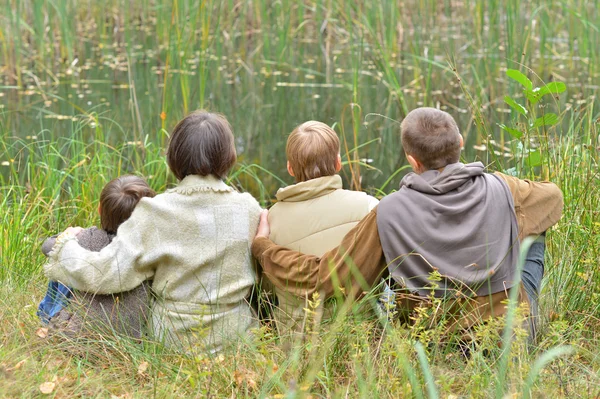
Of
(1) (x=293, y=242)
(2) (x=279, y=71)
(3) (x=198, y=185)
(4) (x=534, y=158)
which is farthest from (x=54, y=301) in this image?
(2) (x=279, y=71)

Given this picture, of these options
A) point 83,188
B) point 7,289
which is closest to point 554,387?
point 7,289

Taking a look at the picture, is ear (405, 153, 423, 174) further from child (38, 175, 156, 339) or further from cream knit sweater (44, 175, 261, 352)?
child (38, 175, 156, 339)

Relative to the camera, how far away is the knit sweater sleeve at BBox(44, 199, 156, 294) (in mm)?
2391

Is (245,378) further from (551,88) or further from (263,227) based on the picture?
(551,88)

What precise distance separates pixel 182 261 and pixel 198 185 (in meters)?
0.22

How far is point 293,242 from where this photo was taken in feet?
8.27

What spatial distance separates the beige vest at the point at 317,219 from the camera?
2.50 m

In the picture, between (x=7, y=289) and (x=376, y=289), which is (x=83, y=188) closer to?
(x=7, y=289)

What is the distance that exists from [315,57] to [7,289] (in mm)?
5151

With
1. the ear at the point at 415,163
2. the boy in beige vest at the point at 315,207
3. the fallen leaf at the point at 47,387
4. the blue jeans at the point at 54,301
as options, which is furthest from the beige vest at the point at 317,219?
the fallen leaf at the point at 47,387

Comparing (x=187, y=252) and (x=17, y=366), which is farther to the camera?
(x=187, y=252)

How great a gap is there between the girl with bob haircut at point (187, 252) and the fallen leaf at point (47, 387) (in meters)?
0.45

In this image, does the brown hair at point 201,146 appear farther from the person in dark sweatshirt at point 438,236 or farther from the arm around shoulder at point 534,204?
the arm around shoulder at point 534,204

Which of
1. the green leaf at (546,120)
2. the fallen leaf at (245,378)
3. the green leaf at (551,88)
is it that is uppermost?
the green leaf at (551,88)
